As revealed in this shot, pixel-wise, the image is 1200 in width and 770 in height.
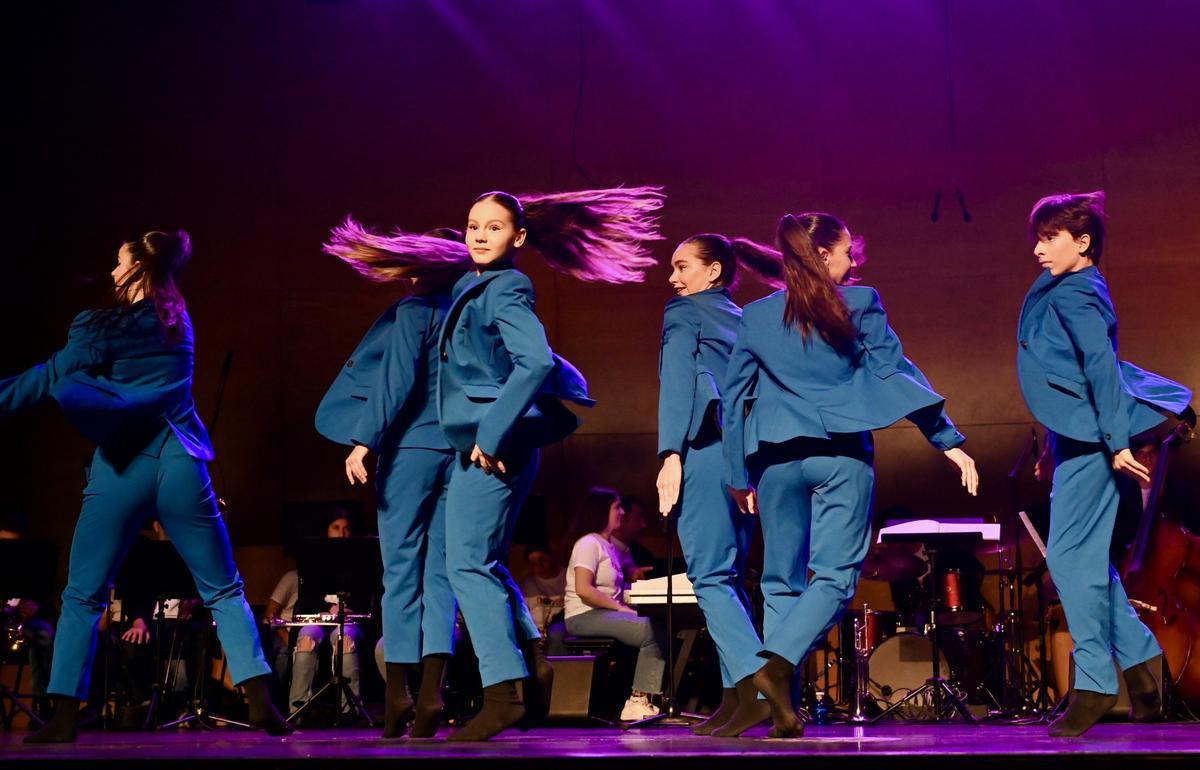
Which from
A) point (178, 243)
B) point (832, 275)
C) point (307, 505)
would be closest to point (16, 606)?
point (307, 505)

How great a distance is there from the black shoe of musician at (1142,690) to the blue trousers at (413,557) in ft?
7.88

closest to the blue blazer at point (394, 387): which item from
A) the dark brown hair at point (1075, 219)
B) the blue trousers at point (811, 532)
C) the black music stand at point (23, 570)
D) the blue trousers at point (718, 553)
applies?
the blue trousers at point (718, 553)

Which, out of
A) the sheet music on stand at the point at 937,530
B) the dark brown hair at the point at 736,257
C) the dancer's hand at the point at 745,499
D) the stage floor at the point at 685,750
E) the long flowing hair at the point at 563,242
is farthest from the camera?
the sheet music on stand at the point at 937,530

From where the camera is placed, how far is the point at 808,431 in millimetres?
4191

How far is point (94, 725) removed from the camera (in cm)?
697

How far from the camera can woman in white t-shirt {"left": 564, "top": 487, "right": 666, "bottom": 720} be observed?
6930 mm

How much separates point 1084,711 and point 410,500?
2459 mm

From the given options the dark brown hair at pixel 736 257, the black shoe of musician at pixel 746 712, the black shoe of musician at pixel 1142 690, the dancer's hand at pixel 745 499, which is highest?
the dark brown hair at pixel 736 257

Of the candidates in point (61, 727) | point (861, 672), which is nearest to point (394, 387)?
point (61, 727)

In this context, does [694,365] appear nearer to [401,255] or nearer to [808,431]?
[808,431]

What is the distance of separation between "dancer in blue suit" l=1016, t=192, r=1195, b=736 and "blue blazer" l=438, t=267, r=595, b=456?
166cm

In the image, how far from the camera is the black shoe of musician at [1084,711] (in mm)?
4207

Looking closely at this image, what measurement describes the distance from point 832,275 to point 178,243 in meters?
2.56

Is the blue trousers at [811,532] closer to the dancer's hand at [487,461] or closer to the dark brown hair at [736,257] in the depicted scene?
the dancer's hand at [487,461]
